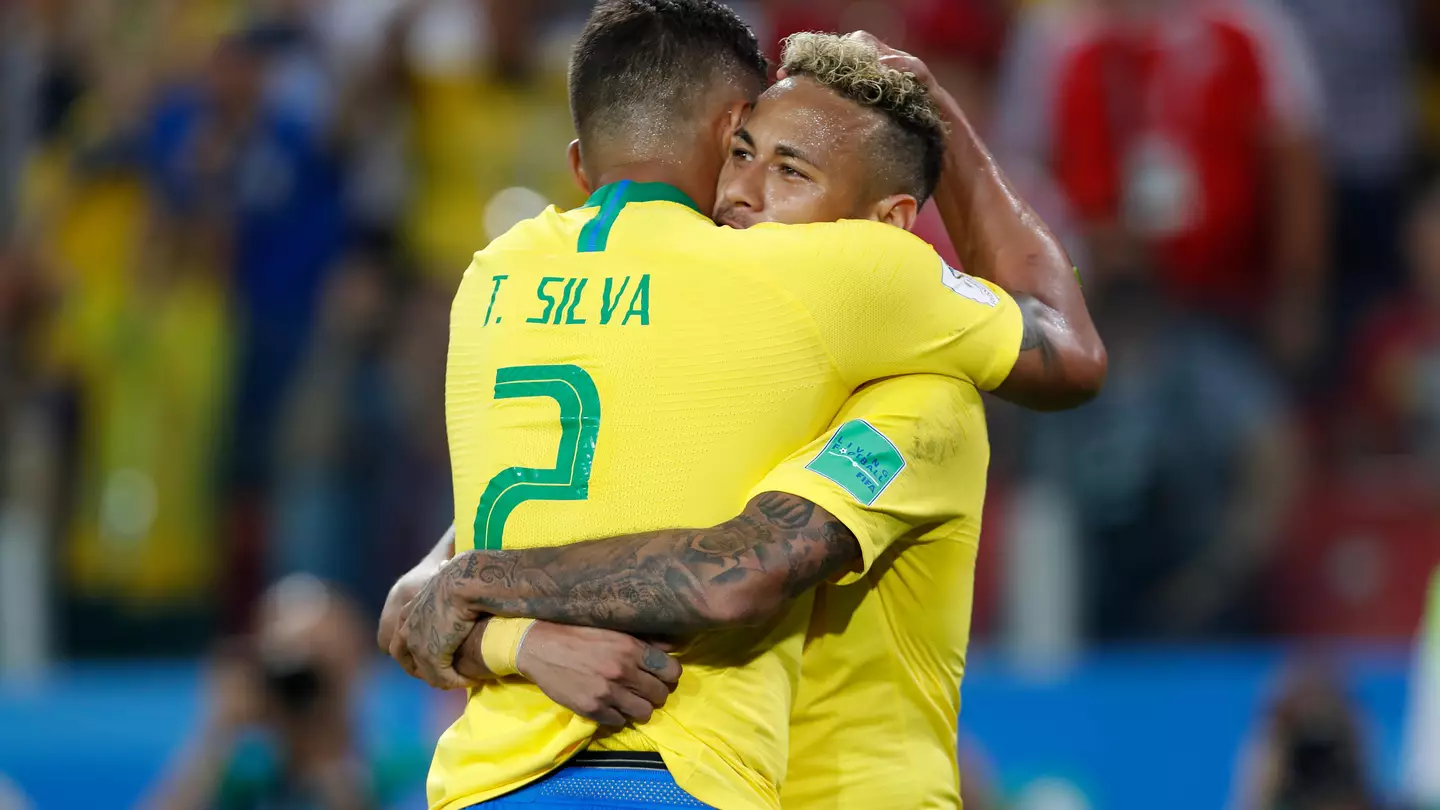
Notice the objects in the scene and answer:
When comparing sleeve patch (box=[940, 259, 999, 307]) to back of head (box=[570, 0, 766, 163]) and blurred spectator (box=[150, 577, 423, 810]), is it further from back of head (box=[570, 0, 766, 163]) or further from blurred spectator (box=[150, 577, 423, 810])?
blurred spectator (box=[150, 577, 423, 810])

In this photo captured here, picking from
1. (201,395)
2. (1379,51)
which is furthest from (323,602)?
(1379,51)

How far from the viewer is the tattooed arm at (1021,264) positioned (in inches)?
121

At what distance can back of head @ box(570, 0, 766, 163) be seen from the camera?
9.89ft

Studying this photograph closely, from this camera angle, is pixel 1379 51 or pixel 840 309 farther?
pixel 1379 51

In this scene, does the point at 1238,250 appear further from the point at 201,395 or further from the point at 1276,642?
the point at 201,395

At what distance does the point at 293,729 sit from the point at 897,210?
3.43 m

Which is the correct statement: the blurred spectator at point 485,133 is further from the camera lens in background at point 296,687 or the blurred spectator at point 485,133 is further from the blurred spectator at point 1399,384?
the blurred spectator at point 1399,384

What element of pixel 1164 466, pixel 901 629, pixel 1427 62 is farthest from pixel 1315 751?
pixel 1427 62

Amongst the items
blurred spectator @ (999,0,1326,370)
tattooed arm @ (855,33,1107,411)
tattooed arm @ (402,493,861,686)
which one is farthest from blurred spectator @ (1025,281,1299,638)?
tattooed arm @ (402,493,861,686)

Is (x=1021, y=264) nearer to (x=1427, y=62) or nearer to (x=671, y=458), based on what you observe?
(x=671, y=458)

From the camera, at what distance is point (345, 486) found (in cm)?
707

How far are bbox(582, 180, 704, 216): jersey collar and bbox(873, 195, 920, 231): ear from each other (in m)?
0.38

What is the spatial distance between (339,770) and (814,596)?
3344 mm

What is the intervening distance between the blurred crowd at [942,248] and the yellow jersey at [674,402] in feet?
11.6
